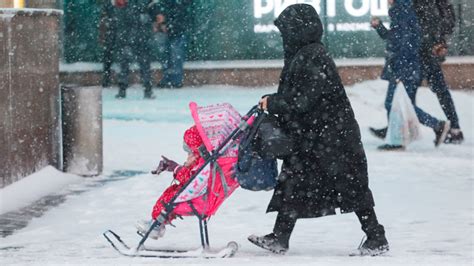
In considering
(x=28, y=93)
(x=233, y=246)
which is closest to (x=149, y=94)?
(x=28, y=93)

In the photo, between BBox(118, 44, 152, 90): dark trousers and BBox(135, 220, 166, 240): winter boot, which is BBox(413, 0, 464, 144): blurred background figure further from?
BBox(135, 220, 166, 240): winter boot

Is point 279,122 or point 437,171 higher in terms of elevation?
point 279,122

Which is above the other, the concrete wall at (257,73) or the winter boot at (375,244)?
the winter boot at (375,244)

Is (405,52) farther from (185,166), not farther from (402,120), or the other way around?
(185,166)

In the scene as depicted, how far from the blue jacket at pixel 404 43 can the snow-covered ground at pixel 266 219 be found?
0.83m

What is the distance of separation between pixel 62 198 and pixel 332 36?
38.2 feet

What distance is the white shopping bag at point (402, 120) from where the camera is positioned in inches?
530

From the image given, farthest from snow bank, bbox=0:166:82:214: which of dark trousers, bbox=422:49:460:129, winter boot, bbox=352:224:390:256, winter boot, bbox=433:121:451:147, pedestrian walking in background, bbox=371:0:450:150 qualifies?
dark trousers, bbox=422:49:460:129

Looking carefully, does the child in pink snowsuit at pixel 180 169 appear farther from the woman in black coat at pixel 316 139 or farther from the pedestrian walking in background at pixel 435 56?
the pedestrian walking in background at pixel 435 56

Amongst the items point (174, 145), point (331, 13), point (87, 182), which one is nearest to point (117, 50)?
point (331, 13)

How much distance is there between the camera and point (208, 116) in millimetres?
7641

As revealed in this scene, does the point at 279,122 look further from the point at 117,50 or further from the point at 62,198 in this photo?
the point at 117,50

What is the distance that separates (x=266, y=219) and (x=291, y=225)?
6.01 feet

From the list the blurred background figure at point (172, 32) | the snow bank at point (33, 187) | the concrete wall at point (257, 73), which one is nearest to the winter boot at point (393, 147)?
the snow bank at point (33, 187)
